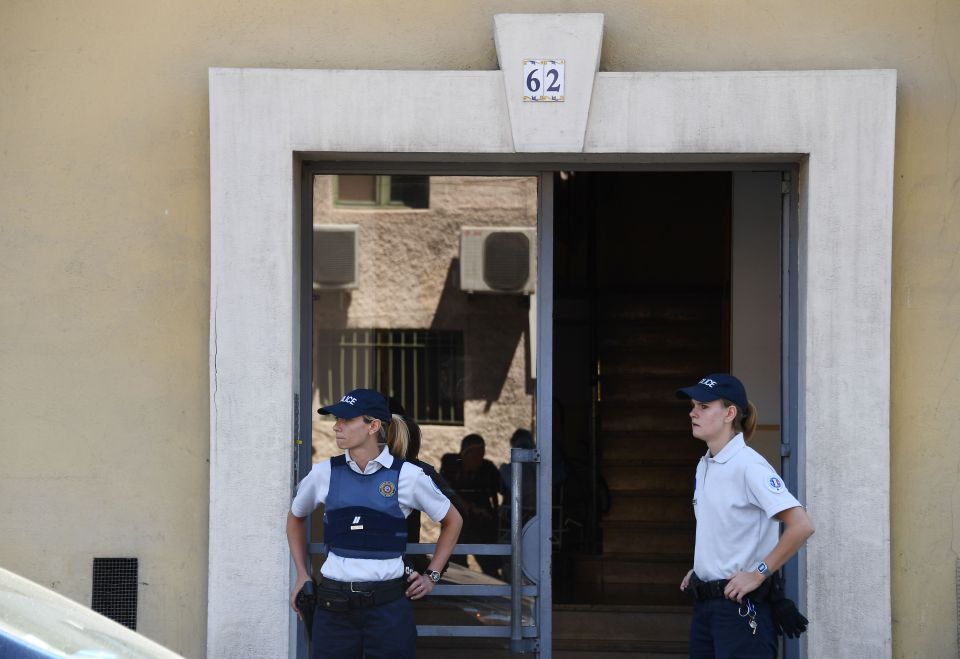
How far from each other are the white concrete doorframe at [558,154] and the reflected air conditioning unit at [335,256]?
57 centimetres

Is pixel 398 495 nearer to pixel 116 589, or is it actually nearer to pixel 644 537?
pixel 116 589

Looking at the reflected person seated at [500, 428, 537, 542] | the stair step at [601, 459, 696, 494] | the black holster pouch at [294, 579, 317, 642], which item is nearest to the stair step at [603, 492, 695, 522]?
the stair step at [601, 459, 696, 494]

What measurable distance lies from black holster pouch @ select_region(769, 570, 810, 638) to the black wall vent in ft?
9.48

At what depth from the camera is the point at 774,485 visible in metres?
4.61

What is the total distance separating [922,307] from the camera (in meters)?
5.64

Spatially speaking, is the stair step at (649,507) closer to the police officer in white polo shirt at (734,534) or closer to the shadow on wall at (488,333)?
the shadow on wall at (488,333)

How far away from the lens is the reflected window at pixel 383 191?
6336 mm

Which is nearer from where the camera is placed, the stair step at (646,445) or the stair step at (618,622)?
the stair step at (618,622)

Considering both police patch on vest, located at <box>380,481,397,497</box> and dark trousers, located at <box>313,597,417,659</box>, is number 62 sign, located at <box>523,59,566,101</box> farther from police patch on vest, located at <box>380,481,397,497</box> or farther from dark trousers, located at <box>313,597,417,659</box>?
dark trousers, located at <box>313,597,417,659</box>

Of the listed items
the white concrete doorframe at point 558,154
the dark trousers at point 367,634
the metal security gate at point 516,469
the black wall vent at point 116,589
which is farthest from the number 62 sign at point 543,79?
the black wall vent at point 116,589

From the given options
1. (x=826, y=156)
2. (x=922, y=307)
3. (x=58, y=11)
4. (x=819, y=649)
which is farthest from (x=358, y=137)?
(x=819, y=649)

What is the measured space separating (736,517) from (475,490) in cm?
175

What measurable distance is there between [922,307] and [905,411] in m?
0.48

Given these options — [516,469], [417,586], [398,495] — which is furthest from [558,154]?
[417,586]
